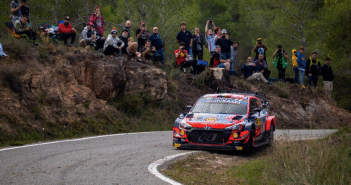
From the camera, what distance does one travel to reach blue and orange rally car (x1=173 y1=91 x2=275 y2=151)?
12383mm

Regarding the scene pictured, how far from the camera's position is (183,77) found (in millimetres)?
24969

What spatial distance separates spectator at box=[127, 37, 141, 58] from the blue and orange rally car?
312 inches

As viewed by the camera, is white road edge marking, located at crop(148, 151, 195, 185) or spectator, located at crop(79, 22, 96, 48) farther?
spectator, located at crop(79, 22, 96, 48)

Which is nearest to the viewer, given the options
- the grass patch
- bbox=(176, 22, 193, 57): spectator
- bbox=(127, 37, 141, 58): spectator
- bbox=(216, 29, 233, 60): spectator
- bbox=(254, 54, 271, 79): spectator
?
the grass patch

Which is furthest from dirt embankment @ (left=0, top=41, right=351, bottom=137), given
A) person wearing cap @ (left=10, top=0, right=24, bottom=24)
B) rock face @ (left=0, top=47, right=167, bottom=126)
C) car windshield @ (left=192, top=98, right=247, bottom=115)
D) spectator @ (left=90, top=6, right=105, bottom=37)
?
car windshield @ (left=192, top=98, right=247, bottom=115)

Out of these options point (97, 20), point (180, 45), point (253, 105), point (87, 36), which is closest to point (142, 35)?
point (180, 45)

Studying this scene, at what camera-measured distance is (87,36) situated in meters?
21.0

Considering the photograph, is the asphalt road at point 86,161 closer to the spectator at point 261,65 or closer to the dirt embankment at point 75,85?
the dirt embankment at point 75,85

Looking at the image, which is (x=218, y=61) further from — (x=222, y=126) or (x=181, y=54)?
(x=222, y=126)

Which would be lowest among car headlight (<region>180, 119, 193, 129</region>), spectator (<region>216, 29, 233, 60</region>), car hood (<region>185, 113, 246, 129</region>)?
car headlight (<region>180, 119, 193, 129</region>)

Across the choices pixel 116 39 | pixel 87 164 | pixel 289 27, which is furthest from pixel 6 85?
pixel 289 27

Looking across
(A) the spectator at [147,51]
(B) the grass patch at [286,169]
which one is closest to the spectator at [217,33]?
(A) the spectator at [147,51]

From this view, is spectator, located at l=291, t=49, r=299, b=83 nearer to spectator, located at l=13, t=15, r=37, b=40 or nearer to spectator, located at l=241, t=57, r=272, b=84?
spectator, located at l=241, t=57, r=272, b=84

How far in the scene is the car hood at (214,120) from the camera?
40.9 ft
